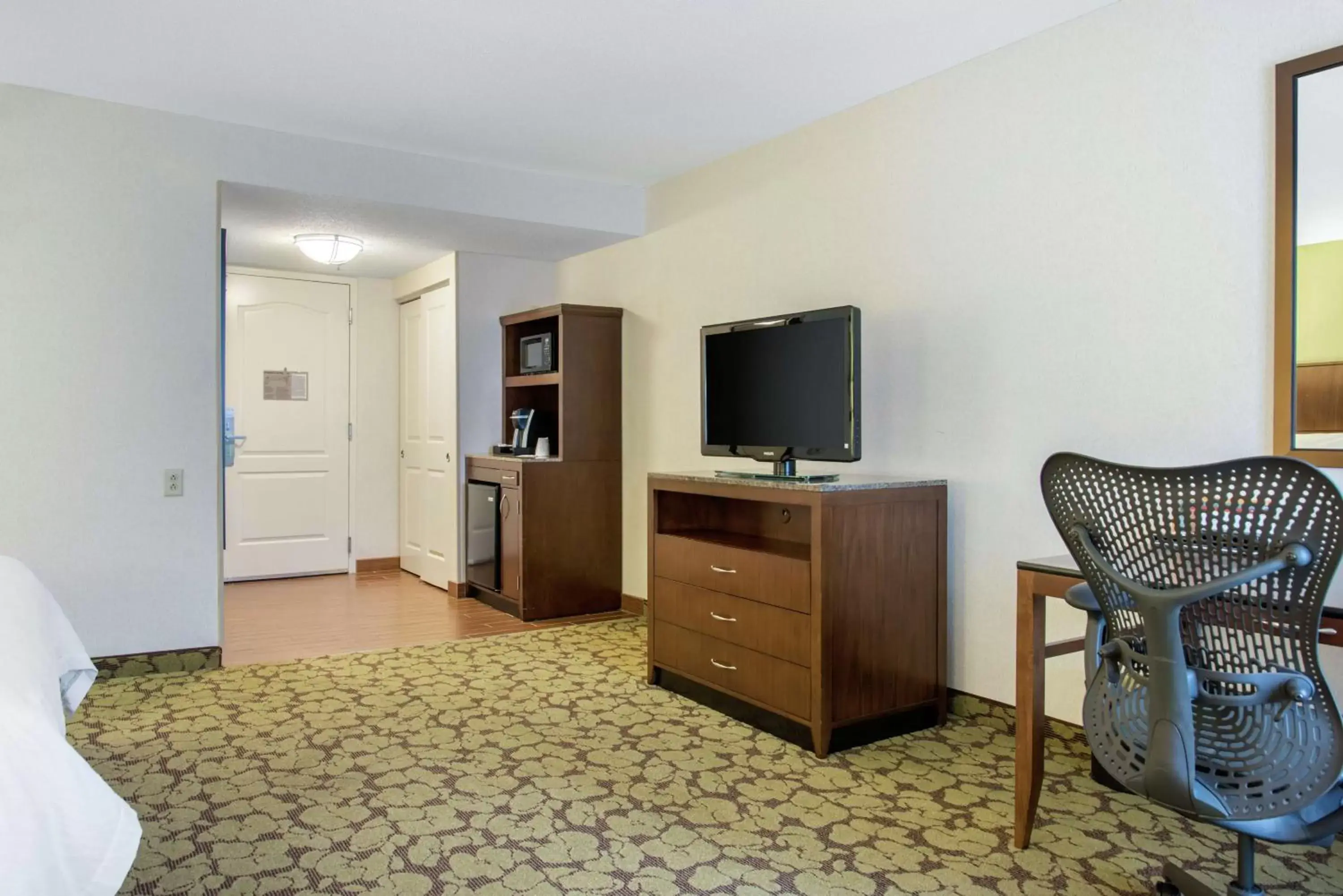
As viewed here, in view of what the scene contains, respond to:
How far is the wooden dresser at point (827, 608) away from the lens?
3035 millimetres

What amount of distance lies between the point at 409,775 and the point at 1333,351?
2906mm

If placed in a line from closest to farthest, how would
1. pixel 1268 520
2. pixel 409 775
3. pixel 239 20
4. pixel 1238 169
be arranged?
pixel 1268 520 → pixel 1238 169 → pixel 409 775 → pixel 239 20

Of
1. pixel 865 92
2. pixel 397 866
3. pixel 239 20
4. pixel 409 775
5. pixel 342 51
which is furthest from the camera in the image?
pixel 865 92

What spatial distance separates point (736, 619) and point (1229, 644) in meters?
1.94

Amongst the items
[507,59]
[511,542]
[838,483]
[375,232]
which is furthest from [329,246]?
[838,483]

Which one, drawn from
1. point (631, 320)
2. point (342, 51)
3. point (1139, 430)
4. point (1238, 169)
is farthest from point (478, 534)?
point (1238, 169)

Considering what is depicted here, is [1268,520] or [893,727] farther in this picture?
[893,727]

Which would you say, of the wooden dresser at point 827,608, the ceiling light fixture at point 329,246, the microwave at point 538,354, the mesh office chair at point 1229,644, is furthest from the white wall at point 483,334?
the mesh office chair at point 1229,644

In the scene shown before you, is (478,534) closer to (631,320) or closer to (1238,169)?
(631,320)

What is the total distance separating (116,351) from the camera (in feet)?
12.9

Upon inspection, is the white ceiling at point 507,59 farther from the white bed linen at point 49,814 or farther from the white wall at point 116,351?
the white bed linen at point 49,814

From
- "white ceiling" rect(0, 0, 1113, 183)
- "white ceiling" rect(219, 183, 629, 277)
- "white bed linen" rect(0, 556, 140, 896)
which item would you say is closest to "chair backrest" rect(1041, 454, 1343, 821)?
"white bed linen" rect(0, 556, 140, 896)

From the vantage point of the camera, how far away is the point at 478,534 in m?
5.68

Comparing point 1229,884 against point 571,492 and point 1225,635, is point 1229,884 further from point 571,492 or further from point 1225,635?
point 571,492
